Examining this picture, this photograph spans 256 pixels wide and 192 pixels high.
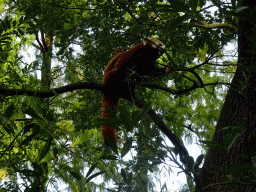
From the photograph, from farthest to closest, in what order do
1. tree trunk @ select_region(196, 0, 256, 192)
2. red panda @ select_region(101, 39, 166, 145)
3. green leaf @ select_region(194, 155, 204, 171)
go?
red panda @ select_region(101, 39, 166, 145) < tree trunk @ select_region(196, 0, 256, 192) < green leaf @ select_region(194, 155, 204, 171)

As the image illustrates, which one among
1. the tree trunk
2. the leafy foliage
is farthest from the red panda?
the tree trunk

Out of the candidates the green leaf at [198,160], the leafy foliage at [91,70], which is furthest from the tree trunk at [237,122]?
the green leaf at [198,160]

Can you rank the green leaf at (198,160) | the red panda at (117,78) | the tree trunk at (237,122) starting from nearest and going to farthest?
the green leaf at (198,160) < the tree trunk at (237,122) < the red panda at (117,78)

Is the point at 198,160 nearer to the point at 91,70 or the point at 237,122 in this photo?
the point at 237,122

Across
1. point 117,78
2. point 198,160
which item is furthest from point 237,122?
point 117,78

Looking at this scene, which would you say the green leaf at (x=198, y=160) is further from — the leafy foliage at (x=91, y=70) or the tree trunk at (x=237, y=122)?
the tree trunk at (x=237, y=122)

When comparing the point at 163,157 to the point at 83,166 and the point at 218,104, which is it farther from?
the point at 218,104

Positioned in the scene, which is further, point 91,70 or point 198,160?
point 91,70

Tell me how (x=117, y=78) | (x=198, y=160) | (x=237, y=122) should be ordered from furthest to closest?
1. (x=117, y=78)
2. (x=237, y=122)
3. (x=198, y=160)

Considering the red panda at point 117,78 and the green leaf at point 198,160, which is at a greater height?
the red panda at point 117,78

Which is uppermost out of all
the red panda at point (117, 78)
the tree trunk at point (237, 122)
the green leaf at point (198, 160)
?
the red panda at point (117, 78)

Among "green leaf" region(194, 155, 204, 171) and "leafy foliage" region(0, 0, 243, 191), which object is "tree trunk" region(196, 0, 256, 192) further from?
"green leaf" region(194, 155, 204, 171)

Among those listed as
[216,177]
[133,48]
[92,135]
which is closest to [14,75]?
[133,48]

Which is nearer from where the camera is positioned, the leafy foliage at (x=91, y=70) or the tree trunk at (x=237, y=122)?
the leafy foliage at (x=91, y=70)
